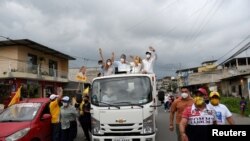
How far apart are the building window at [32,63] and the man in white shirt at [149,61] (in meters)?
27.0

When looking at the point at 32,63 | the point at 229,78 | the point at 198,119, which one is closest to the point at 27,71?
the point at 32,63

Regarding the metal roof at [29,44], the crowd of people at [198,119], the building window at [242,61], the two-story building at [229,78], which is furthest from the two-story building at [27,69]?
the building window at [242,61]

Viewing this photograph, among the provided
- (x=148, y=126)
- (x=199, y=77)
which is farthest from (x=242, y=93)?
(x=148, y=126)

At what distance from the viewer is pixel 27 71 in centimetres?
3756

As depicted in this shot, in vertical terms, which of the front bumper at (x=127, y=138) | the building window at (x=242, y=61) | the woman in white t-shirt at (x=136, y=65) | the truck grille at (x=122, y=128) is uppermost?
the building window at (x=242, y=61)

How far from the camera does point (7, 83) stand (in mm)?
36312

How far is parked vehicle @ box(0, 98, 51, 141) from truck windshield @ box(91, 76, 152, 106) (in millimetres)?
1467

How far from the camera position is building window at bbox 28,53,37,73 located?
3833 cm

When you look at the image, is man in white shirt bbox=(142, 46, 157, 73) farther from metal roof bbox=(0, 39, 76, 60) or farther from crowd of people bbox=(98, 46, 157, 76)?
metal roof bbox=(0, 39, 76, 60)

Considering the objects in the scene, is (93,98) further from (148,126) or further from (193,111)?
(193,111)

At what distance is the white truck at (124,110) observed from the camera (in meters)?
10.2

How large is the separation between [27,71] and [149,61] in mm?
26999

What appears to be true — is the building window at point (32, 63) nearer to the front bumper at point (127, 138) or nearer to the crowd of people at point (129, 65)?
the crowd of people at point (129, 65)

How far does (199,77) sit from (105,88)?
62657 mm
